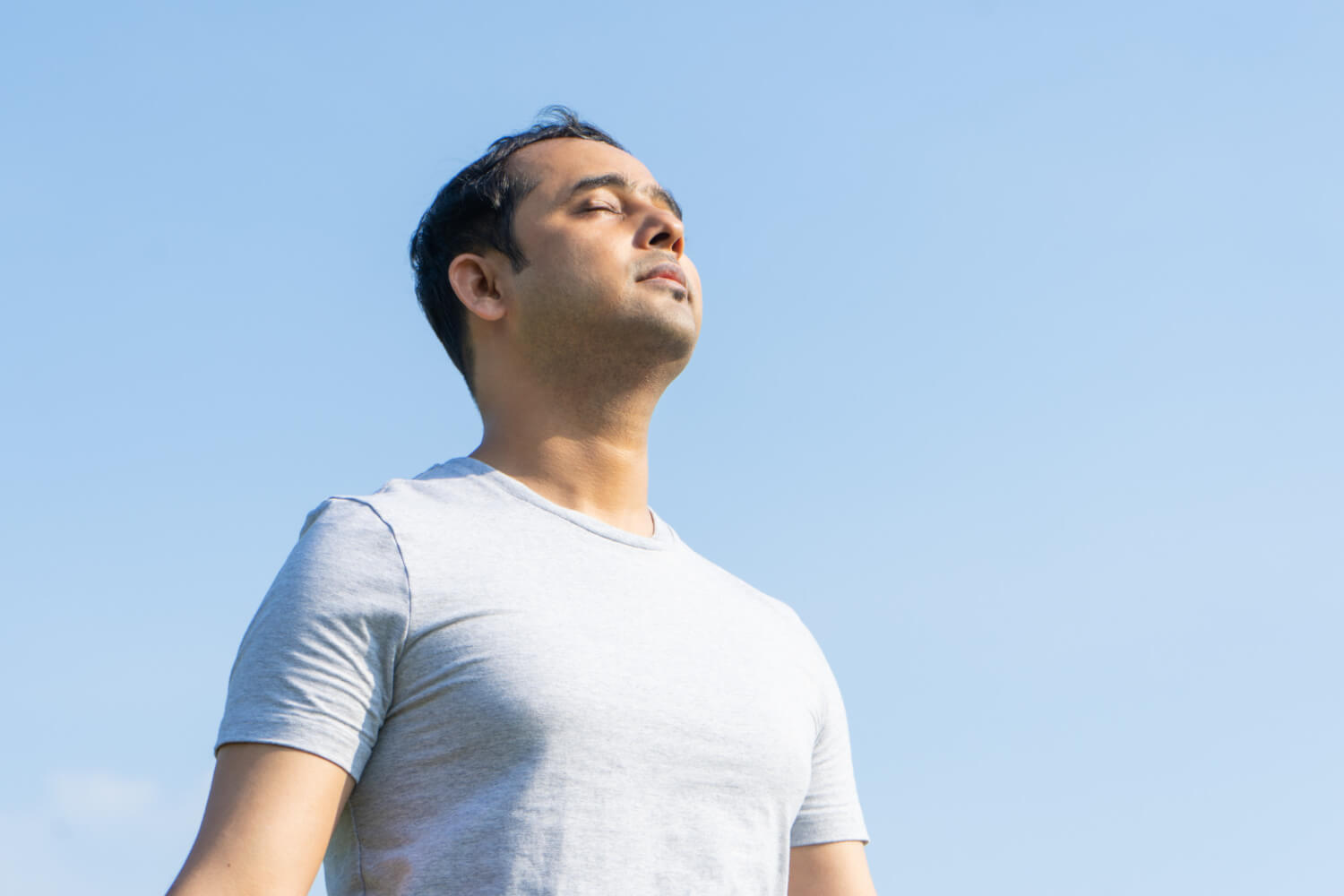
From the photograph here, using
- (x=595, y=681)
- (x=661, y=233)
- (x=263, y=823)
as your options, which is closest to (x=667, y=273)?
(x=661, y=233)

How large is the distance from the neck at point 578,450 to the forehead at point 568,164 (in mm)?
692

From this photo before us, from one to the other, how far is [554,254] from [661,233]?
1.11 ft

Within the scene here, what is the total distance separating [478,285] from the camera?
427 centimetres

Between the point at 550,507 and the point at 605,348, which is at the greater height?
the point at 605,348

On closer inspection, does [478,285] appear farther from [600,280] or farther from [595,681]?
[595,681]

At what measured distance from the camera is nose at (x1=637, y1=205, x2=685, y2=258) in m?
4.14

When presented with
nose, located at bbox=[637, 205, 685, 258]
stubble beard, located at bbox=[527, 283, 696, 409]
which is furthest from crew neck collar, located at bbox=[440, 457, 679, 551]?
nose, located at bbox=[637, 205, 685, 258]

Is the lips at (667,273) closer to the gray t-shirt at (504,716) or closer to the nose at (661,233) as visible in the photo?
the nose at (661,233)

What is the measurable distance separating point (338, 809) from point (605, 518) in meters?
1.16

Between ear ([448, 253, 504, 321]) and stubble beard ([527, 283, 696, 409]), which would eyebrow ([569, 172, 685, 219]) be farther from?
stubble beard ([527, 283, 696, 409])

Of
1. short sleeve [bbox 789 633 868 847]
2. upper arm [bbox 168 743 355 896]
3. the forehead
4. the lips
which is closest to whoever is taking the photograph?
upper arm [bbox 168 743 355 896]

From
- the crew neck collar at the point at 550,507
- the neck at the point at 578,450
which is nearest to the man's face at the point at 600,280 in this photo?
the neck at the point at 578,450

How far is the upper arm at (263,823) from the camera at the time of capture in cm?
289

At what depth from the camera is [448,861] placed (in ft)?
10.00
